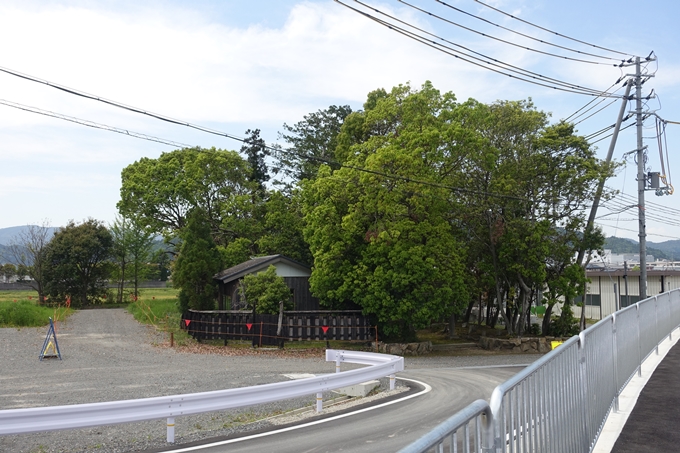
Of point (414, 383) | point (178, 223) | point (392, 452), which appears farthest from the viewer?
point (178, 223)

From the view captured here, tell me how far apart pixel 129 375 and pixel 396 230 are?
41.1 feet

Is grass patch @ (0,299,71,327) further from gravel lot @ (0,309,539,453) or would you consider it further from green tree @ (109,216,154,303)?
green tree @ (109,216,154,303)

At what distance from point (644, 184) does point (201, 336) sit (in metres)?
22.0

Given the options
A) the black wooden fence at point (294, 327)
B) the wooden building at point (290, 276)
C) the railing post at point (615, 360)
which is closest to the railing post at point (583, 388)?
the railing post at point (615, 360)

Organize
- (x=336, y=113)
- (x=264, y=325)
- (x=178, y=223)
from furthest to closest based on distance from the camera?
(x=336, y=113), (x=178, y=223), (x=264, y=325)

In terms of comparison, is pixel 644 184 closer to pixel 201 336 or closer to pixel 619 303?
pixel 619 303

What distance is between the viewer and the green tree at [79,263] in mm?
51312

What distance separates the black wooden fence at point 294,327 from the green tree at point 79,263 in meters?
29.2

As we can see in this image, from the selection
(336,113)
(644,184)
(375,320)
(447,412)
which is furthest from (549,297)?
(336,113)

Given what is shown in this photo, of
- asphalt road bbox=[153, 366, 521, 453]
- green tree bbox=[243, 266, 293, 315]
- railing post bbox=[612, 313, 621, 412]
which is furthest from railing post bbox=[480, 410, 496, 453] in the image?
green tree bbox=[243, 266, 293, 315]

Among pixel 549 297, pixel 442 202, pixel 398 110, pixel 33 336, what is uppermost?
pixel 398 110

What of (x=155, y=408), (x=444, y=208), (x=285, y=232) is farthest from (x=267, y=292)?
A: (x=155, y=408)

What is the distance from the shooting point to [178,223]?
152ft

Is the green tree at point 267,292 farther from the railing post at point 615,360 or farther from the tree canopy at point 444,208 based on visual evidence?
the railing post at point 615,360
